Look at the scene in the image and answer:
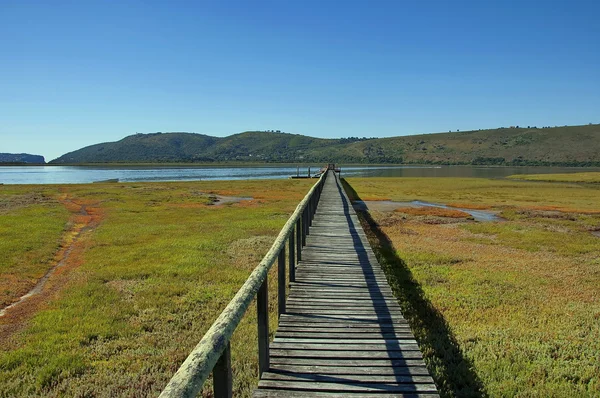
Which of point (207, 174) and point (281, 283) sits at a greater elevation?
point (207, 174)

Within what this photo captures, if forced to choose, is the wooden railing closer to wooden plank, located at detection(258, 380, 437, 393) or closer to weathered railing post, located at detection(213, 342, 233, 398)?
weathered railing post, located at detection(213, 342, 233, 398)

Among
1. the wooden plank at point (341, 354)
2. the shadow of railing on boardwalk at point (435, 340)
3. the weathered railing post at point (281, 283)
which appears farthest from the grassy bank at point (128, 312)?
the shadow of railing on boardwalk at point (435, 340)

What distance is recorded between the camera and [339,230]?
12398mm

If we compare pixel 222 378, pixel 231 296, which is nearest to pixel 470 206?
pixel 231 296

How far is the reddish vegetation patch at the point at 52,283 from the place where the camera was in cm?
748

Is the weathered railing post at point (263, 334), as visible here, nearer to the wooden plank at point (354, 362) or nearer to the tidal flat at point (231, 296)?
the wooden plank at point (354, 362)

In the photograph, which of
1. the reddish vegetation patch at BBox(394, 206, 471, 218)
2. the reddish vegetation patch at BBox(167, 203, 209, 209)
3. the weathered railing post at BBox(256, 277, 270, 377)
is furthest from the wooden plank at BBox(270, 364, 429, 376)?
the reddish vegetation patch at BBox(167, 203, 209, 209)

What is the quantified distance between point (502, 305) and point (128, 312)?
26.3 feet

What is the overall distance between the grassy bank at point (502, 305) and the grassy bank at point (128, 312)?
3.26 meters

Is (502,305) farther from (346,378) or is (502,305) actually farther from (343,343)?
(346,378)

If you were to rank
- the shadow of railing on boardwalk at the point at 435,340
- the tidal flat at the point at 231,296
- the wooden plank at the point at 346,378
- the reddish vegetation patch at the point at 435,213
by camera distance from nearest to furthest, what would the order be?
the wooden plank at the point at 346,378 < the shadow of railing on boardwalk at the point at 435,340 < the tidal flat at the point at 231,296 < the reddish vegetation patch at the point at 435,213

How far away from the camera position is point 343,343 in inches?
178

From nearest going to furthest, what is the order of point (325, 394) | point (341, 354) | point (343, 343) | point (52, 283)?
point (325, 394) → point (341, 354) → point (343, 343) → point (52, 283)

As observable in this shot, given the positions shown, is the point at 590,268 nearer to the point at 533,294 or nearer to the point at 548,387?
the point at 533,294
